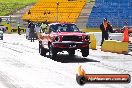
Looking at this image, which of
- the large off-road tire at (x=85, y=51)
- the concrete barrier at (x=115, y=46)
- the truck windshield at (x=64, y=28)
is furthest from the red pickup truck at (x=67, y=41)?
the concrete barrier at (x=115, y=46)

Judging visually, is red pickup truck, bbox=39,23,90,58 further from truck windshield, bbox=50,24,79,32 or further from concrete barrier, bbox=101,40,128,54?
concrete barrier, bbox=101,40,128,54

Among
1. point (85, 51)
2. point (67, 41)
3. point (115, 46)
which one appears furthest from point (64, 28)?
point (115, 46)

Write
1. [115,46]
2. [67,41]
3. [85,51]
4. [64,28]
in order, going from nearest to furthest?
[67,41] → [85,51] → [64,28] → [115,46]

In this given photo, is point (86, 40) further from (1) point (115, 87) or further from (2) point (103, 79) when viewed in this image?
(2) point (103, 79)

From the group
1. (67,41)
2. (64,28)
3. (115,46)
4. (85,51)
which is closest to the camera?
(67,41)

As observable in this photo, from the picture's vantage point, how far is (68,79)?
43.3 ft

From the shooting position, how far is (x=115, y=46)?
27812mm

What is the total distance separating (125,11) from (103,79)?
2552 inches

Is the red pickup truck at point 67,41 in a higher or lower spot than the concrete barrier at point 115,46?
higher

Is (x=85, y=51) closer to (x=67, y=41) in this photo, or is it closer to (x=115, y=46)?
(x=67, y=41)

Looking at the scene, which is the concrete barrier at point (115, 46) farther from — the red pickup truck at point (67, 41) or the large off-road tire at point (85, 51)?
the red pickup truck at point (67, 41)

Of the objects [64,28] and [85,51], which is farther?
[64,28]

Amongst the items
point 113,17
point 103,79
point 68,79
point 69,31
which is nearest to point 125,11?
point 113,17

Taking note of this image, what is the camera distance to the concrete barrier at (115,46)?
2686 cm
